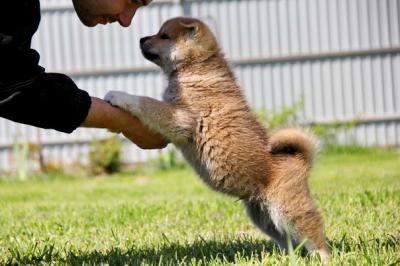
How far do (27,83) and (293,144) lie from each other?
4.93ft

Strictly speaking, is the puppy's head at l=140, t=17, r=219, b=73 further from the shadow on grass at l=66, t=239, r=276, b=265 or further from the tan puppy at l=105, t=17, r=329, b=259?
the shadow on grass at l=66, t=239, r=276, b=265

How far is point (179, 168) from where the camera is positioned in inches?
480

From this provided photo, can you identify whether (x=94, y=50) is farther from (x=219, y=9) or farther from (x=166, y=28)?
(x=166, y=28)

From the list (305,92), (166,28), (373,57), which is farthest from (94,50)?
(166,28)

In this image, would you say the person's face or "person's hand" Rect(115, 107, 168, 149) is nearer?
the person's face

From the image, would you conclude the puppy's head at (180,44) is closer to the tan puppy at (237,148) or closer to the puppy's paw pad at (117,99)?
the tan puppy at (237,148)

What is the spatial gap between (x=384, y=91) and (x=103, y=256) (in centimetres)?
965

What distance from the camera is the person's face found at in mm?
3957

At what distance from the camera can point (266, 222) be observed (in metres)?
4.16

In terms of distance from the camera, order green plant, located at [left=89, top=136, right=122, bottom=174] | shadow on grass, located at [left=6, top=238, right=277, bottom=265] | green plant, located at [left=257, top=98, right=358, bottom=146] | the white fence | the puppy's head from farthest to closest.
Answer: the white fence
green plant, located at [left=257, top=98, right=358, bottom=146]
green plant, located at [left=89, top=136, right=122, bottom=174]
the puppy's head
shadow on grass, located at [left=6, top=238, right=277, bottom=265]

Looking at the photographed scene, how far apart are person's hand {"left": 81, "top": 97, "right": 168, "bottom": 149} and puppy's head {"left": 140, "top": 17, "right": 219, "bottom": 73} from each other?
1.74 ft

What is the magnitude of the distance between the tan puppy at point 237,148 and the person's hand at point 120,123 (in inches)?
2.4

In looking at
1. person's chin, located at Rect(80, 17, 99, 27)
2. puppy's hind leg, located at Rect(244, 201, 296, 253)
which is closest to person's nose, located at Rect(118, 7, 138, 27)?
person's chin, located at Rect(80, 17, 99, 27)

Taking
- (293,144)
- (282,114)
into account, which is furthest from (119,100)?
(282,114)
